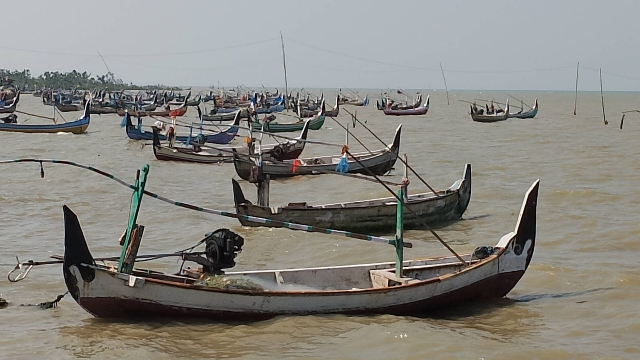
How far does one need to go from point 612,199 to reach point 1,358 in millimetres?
12368

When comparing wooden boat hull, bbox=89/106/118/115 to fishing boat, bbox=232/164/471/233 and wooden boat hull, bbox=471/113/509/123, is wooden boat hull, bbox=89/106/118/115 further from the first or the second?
fishing boat, bbox=232/164/471/233

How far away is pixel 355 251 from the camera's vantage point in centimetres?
1124

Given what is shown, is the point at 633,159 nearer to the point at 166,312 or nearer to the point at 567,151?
the point at 567,151

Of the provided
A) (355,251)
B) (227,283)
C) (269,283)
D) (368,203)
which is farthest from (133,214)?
(368,203)

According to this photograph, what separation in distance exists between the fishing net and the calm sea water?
1.17ft

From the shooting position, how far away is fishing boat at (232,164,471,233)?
1158 centimetres

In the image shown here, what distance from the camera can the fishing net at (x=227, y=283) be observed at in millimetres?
7391

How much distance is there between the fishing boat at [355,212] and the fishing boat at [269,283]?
3059 mm

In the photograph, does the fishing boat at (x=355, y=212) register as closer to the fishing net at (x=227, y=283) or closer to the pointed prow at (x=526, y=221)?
the pointed prow at (x=526, y=221)

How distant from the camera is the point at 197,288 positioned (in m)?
7.13

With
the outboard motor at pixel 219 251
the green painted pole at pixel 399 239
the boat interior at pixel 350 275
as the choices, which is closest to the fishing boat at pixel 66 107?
the boat interior at pixel 350 275

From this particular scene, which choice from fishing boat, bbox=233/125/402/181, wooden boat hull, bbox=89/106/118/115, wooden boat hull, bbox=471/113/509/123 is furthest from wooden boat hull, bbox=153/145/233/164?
wooden boat hull, bbox=89/106/118/115

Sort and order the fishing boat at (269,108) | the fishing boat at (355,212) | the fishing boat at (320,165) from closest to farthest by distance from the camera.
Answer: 1. the fishing boat at (355,212)
2. the fishing boat at (320,165)
3. the fishing boat at (269,108)

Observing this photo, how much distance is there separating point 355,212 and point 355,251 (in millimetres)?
875
